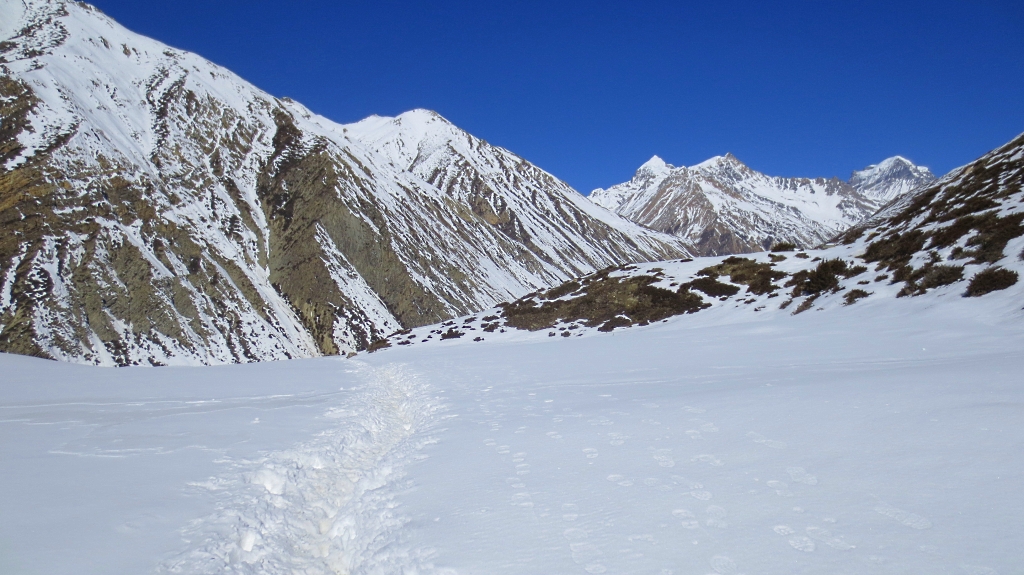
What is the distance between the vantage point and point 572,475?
5.71 meters

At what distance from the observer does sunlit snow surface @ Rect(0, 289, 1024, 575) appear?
3799mm

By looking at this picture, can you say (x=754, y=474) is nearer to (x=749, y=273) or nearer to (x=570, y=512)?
(x=570, y=512)

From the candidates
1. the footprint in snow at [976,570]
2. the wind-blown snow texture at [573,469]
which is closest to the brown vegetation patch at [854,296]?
the wind-blown snow texture at [573,469]

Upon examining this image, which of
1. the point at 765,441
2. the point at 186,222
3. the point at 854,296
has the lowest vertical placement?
the point at 765,441

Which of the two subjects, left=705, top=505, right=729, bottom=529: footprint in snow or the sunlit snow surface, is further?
left=705, top=505, right=729, bottom=529: footprint in snow

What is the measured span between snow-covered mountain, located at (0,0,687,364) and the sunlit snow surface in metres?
63.7

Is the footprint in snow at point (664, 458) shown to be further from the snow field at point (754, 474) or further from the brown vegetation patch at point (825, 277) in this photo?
the brown vegetation patch at point (825, 277)

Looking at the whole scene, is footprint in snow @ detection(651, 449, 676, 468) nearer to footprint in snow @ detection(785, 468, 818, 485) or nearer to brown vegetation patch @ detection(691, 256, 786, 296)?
footprint in snow @ detection(785, 468, 818, 485)

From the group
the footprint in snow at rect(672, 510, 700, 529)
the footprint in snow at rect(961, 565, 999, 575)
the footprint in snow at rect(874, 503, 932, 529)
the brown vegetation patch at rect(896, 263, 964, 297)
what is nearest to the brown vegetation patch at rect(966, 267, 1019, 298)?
the brown vegetation patch at rect(896, 263, 964, 297)

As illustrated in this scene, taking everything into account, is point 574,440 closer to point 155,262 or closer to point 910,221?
point 910,221

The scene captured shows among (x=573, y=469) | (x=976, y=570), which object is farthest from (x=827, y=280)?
(x=976, y=570)

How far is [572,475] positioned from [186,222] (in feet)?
305

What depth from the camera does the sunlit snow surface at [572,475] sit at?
150 inches

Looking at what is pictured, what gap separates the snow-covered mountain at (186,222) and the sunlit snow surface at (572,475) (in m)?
63.7
